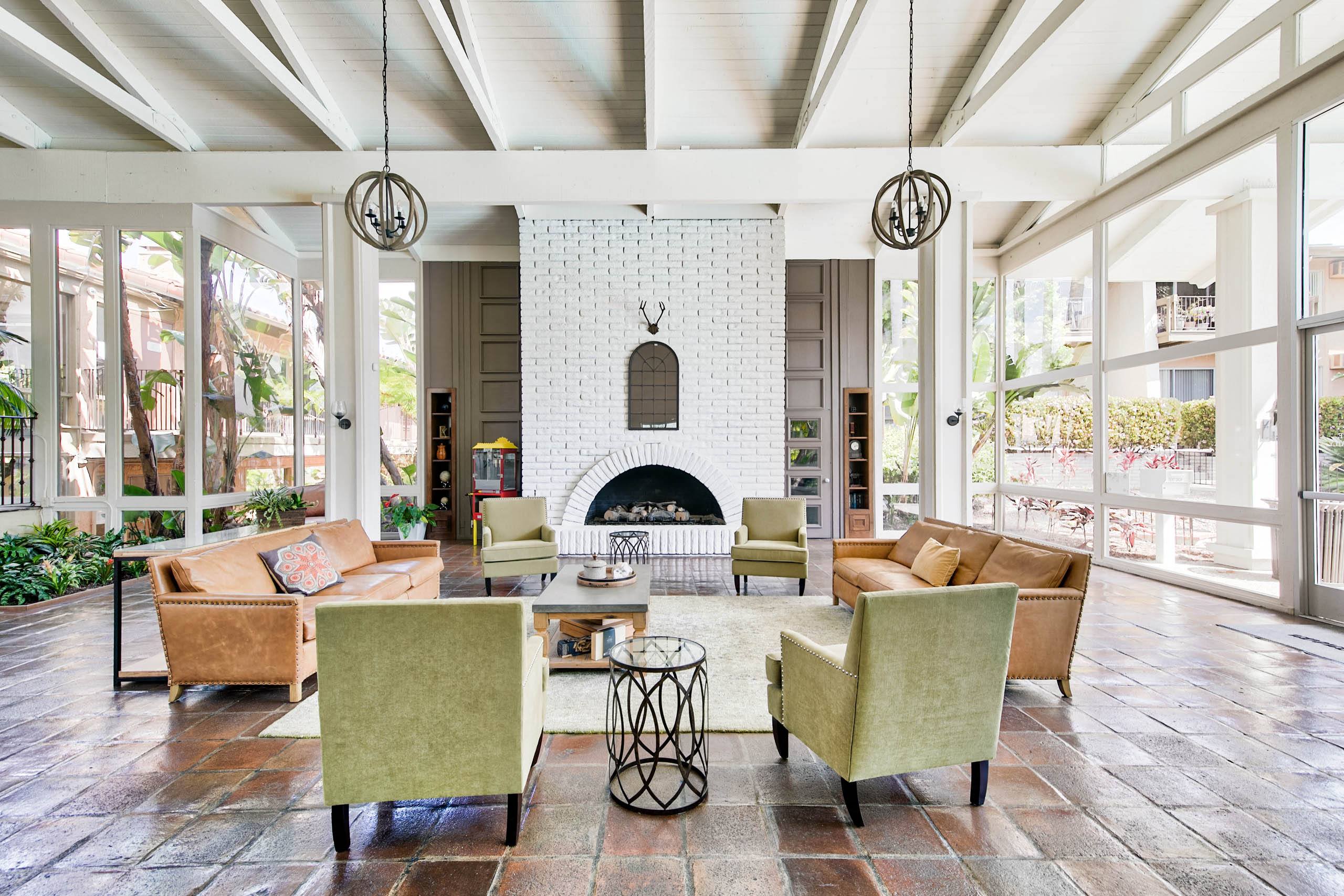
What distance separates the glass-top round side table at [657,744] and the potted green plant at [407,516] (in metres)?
4.97

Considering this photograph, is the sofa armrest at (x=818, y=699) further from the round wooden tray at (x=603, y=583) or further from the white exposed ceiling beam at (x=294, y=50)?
the white exposed ceiling beam at (x=294, y=50)

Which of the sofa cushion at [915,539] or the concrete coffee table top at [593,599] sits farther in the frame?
the sofa cushion at [915,539]

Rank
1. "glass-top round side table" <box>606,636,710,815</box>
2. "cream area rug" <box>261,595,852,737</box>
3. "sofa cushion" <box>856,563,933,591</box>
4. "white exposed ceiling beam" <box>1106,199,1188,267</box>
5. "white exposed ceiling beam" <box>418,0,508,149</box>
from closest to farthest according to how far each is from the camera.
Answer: "glass-top round side table" <box>606,636,710,815</box> → "cream area rug" <box>261,595,852,737</box> → "sofa cushion" <box>856,563,933,591</box> → "white exposed ceiling beam" <box>418,0,508,149</box> → "white exposed ceiling beam" <box>1106,199,1188,267</box>

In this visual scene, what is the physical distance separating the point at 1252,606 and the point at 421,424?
879cm

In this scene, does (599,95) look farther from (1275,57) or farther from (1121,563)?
(1121,563)

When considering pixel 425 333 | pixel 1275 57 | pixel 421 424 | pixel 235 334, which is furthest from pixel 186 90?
pixel 1275 57

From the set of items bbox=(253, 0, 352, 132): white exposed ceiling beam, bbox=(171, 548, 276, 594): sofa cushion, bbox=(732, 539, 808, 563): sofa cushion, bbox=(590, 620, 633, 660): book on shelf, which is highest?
Result: bbox=(253, 0, 352, 132): white exposed ceiling beam

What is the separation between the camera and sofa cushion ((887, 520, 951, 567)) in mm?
4410

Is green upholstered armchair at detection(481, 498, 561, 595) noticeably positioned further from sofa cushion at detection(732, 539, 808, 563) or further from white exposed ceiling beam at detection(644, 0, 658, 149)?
white exposed ceiling beam at detection(644, 0, 658, 149)

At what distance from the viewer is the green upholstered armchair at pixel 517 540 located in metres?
5.25

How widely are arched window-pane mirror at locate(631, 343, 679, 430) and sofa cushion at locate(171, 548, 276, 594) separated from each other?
416cm

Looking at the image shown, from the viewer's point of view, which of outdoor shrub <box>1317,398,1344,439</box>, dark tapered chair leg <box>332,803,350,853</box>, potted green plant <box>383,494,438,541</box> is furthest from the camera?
potted green plant <box>383,494,438,541</box>

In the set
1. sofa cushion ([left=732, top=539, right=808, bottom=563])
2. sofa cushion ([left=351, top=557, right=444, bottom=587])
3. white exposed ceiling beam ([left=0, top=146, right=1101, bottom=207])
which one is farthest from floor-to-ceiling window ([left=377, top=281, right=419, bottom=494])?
sofa cushion ([left=732, top=539, right=808, bottom=563])

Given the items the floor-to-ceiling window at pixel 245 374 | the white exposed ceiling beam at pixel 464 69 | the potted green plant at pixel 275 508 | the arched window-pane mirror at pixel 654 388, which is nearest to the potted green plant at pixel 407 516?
the potted green plant at pixel 275 508
